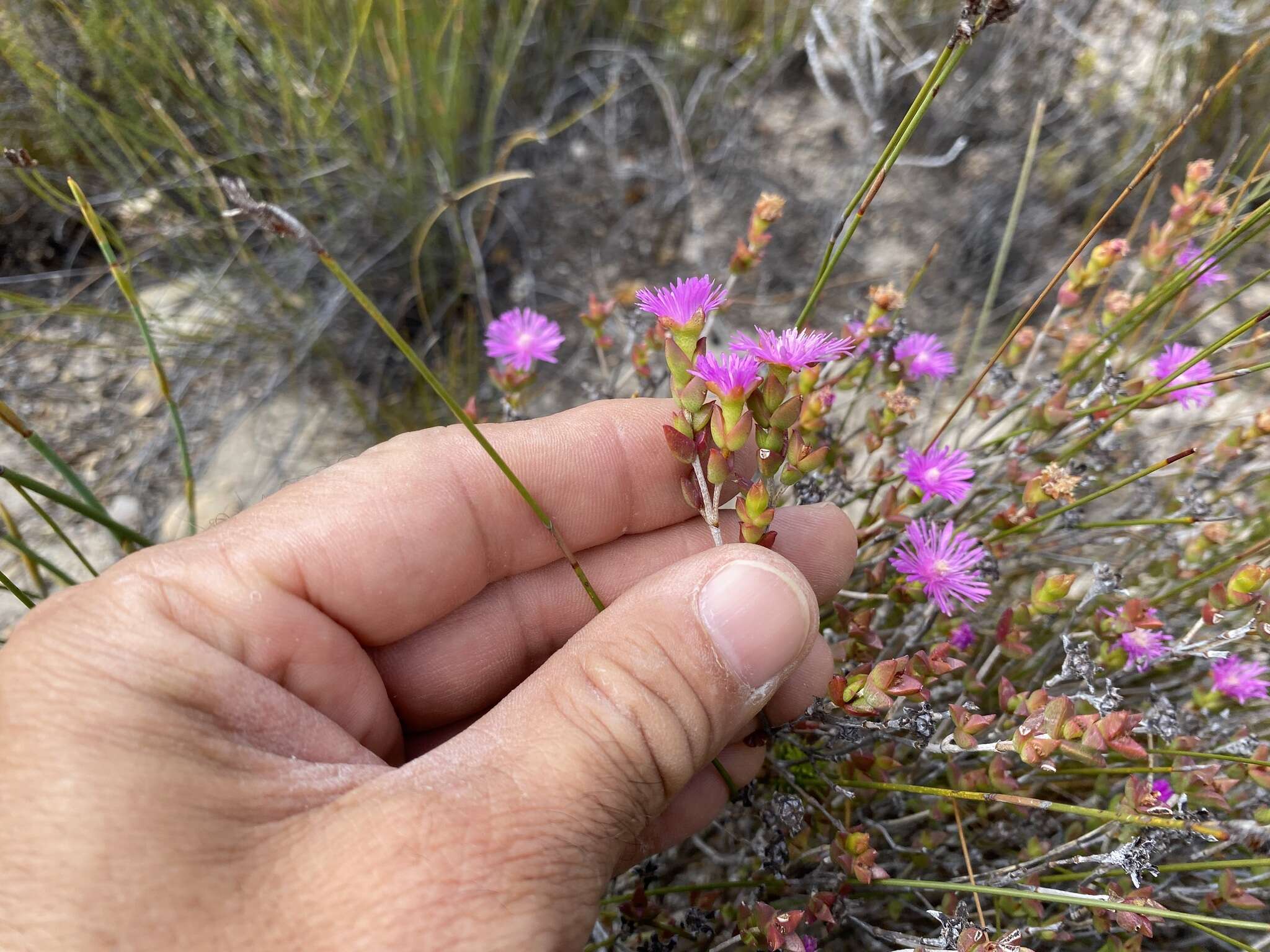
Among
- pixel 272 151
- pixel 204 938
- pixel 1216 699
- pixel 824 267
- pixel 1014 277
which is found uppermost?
pixel 272 151

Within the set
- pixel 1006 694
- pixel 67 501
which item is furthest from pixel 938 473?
pixel 67 501

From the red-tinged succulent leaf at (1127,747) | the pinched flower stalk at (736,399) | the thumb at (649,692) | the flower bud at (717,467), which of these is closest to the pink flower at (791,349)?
the pinched flower stalk at (736,399)

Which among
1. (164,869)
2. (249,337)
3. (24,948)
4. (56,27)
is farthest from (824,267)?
(56,27)

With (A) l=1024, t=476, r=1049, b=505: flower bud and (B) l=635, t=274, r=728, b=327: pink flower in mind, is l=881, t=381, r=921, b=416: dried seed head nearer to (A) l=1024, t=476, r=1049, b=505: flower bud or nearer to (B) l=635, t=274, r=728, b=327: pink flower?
(A) l=1024, t=476, r=1049, b=505: flower bud

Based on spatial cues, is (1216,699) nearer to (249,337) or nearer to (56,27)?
(249,337)

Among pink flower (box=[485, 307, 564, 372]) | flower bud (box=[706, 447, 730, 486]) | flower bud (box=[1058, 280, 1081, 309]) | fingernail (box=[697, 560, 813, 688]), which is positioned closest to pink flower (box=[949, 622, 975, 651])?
fingernail (box=[697, 560, 813, 688])

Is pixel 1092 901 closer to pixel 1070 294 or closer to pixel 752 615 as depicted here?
pixel 752 615
